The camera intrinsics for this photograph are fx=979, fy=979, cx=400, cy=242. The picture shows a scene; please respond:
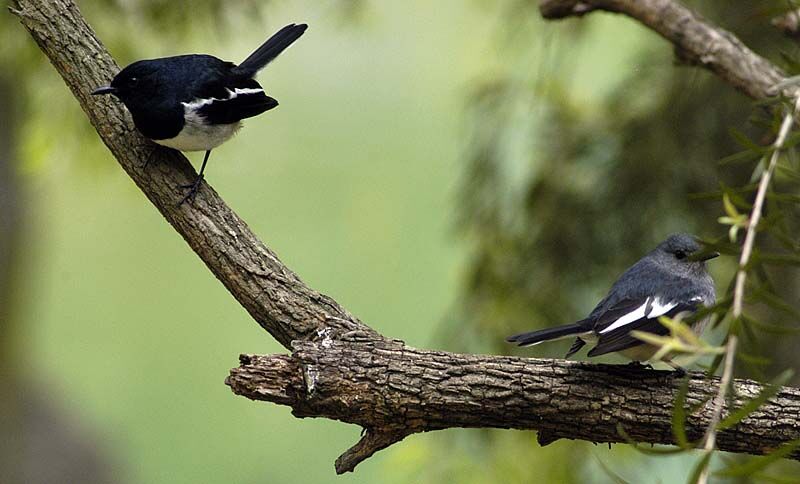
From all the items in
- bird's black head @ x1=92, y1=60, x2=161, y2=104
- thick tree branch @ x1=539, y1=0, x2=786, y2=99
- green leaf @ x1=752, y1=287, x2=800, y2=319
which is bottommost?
thick tree branch @ x1=539, y1=0, x2=786, y2=99

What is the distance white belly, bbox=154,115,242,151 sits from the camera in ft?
8.82

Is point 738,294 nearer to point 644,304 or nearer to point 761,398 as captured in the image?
point 761,398

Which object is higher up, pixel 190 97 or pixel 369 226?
pixel 190 97

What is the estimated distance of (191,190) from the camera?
2.52m

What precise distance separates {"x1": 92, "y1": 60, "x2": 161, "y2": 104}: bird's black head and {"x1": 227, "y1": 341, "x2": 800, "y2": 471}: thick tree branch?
2.99 feet

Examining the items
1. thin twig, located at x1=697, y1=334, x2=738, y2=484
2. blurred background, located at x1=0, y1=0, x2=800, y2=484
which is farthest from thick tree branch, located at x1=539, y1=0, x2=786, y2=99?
thin twig, located at x1=697, y1=334, x2=738, y2=484

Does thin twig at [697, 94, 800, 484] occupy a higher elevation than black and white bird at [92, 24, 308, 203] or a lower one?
lower

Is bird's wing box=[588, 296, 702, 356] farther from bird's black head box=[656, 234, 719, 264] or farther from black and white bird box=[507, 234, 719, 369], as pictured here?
bird's black head box=[656, 234, 719, 264]

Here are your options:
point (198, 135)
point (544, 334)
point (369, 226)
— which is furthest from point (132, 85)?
point (369, 226)

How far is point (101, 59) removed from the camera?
2584mm

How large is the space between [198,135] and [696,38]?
1.61 m

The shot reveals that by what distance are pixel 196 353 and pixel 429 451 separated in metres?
4.96

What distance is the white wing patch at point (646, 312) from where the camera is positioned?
8.11 feet

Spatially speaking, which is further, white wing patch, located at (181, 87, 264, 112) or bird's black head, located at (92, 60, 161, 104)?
white wing patch, located at (181, 87, 264, 112)
